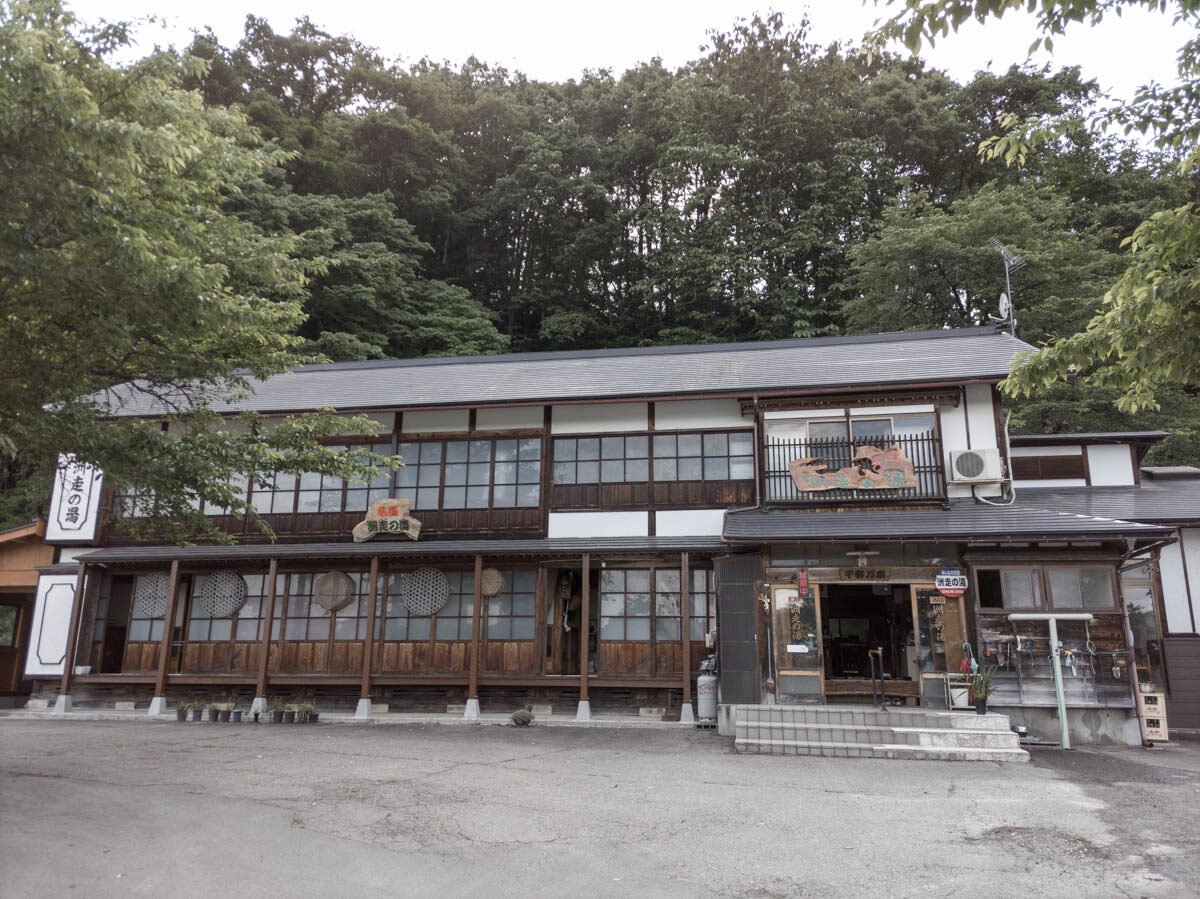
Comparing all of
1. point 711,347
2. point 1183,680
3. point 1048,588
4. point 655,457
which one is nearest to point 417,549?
point 655,457

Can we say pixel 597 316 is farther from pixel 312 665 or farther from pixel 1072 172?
pixel 1072 172

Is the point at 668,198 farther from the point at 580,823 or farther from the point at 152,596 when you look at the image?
the point at 580,823

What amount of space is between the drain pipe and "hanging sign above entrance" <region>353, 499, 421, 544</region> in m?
10.7

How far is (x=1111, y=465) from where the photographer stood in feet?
52.6

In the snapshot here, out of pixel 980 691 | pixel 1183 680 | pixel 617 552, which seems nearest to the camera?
pixel 980 691

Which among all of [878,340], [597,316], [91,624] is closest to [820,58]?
[597,316]

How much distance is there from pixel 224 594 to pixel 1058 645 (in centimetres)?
1530

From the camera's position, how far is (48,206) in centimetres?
764

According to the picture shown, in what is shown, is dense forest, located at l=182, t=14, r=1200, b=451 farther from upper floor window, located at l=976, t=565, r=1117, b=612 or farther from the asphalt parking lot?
the asphalt parking lot

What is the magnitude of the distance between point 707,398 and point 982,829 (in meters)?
9.43

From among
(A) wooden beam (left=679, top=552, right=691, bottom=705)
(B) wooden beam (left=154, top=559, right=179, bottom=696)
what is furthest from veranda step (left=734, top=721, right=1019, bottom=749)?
(B) wooden beam (left=154, top=559, right=179, bottom=696)

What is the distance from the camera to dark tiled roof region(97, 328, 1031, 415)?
15070 millimetres

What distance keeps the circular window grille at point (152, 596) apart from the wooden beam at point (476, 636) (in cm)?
684

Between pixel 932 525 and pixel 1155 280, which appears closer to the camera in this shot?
pixel 1155 280
